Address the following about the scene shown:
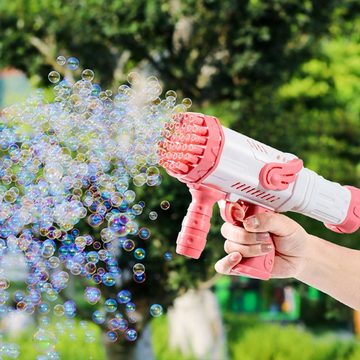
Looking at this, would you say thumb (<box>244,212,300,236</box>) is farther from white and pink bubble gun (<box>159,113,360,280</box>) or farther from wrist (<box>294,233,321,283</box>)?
wrist (<box>294,233,321,283</box>)

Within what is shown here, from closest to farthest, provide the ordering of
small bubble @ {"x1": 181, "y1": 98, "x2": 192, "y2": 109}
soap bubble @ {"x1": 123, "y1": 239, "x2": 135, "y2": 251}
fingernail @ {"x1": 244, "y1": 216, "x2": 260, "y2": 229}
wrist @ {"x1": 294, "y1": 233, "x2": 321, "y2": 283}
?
1. fingernail @ {"x1": 244, "y1": 216, "x2": 260, "y2": 229}
2. wrist @ {"x1": 294, "y1": 233, "x2": 321, "y2": 283}
3. small bubble @ {"x1": 181, "y1": 98, "x2": 192, "y2": 109}
4. soap bubble @ {"x1": 123, "y1": 239, "x2": 135, "y2": 251}

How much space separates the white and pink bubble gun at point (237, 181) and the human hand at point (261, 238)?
3 centimetres

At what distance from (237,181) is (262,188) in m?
0.08

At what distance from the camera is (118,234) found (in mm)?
3197

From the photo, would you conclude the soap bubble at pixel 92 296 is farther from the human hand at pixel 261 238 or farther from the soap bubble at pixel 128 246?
the human hand at pixel 261 238

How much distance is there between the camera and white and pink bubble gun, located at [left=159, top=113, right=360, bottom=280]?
2.21 meters

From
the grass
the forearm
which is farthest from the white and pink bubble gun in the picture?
the grass

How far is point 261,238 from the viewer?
236 cm

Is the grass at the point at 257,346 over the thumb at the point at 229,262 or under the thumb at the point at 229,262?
under

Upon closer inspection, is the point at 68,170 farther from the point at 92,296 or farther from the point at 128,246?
the point at 128,246

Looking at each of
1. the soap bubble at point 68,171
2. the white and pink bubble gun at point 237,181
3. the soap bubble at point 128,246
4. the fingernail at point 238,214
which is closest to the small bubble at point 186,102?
the soap bubble at point 68,171

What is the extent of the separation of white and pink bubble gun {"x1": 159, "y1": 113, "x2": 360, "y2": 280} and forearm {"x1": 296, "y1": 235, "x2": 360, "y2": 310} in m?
0.10

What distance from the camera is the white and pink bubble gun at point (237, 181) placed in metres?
2.21

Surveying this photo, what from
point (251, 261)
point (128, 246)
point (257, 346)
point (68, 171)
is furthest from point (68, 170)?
point (257, 346)
